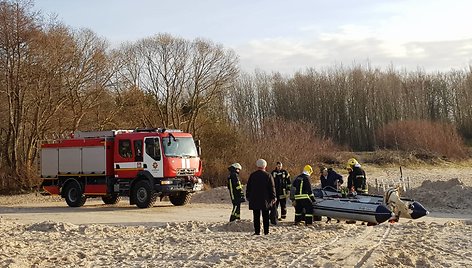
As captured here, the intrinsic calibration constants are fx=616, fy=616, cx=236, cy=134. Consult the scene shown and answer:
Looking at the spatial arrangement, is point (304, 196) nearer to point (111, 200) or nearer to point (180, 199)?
point (180, 199)

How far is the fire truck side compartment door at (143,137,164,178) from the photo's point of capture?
20.6 meters

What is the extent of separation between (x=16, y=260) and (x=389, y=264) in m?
5.67

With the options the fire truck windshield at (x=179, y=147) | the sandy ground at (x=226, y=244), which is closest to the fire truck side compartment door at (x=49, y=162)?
the sandy ground at (x=226, y=244)

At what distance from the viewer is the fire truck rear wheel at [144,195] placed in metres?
20.7

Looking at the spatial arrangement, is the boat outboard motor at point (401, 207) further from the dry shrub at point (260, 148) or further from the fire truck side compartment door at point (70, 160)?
the dry shrub at point (260, 148)

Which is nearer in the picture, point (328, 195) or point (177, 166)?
point (328, 195)

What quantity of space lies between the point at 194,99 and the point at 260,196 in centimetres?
2880

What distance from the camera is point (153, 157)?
20797mm

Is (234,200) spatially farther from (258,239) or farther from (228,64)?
(228,64)

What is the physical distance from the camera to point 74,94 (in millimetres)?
32844

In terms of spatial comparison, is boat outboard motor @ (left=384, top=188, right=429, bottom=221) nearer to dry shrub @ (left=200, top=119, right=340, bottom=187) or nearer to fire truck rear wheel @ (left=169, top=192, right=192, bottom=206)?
fire truck rear wheel @ (left=169, top=192, right=192, bottom=206)

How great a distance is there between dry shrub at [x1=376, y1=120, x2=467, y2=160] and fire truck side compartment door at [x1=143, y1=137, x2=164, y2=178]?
1323 inches

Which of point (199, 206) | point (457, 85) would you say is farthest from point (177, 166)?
point (457, 85)

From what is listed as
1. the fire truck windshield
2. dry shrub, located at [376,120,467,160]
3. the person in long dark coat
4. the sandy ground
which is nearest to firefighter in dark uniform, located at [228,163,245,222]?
the sandy ground
